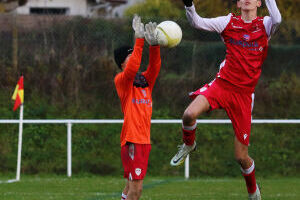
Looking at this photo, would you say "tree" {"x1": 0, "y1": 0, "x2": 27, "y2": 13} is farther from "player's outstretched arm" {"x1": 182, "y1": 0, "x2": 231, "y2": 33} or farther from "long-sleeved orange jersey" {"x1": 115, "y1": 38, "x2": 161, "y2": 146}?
"long-sleeved orange jersey" {"x1": 115, "y1": 38, "x2": 161, "y2": 146}

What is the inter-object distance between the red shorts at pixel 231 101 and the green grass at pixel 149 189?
212 cm

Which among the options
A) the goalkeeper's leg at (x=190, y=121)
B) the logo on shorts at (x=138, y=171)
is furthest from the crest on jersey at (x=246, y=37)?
the logo on shorts at (x=138, y=171)

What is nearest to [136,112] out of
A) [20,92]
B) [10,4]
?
[20,92]

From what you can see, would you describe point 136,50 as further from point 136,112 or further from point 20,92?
point 20,92

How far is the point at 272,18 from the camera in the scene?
740 centimetres

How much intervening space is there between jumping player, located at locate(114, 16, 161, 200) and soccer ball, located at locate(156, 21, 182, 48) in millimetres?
77

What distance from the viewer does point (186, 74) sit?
51.5 ft

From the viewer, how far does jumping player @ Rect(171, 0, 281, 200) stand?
7.54m

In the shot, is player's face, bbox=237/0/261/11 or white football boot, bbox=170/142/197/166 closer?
player's face, bbox=237/0/261/11

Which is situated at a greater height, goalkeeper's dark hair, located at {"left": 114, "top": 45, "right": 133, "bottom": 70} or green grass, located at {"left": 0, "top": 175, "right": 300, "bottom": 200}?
goalkeeper's dark hair, located at {"left": 114, "top": 45, "right": 133, "bottom": 70}

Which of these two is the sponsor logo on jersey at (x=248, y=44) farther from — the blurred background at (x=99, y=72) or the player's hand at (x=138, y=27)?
the blurred background at (x=99, y=72)

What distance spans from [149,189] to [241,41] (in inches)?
162

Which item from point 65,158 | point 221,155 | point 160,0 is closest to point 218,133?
point 221,155

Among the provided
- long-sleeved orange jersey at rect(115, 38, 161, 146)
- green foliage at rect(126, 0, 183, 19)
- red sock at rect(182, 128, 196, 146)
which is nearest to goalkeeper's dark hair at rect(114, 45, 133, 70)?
long-sleeved orange jersey at rect(115, 38, 161, 146)
